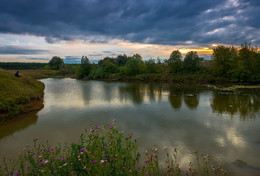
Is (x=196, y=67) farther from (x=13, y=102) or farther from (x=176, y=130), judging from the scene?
(x=13, y=102)

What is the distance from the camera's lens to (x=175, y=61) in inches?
1928

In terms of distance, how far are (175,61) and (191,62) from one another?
4670 mm

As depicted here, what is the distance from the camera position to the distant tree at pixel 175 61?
48.8m

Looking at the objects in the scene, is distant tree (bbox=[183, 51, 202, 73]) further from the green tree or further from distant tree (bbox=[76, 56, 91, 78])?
distant tree (bbox=[76, 56, 91, 78])

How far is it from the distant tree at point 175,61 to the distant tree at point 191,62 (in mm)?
1753

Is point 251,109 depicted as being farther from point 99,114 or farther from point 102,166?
point 102,166

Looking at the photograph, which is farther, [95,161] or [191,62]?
[191,62]

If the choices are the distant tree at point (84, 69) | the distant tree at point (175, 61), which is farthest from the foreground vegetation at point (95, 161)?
the distant tree at point (84, 69)

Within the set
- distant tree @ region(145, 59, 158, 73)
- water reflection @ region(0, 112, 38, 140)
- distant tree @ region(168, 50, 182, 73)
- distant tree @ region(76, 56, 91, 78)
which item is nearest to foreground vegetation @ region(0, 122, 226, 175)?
water reflection @ region(0, 112, 38, 140)

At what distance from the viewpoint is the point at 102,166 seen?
11.2 ft

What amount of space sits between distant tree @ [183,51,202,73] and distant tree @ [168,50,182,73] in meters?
1.75

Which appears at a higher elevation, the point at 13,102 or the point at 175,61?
the point at 175,61

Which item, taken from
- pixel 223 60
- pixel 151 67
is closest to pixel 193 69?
pixel 223 60

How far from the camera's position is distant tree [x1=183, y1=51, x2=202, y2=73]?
4688cm
